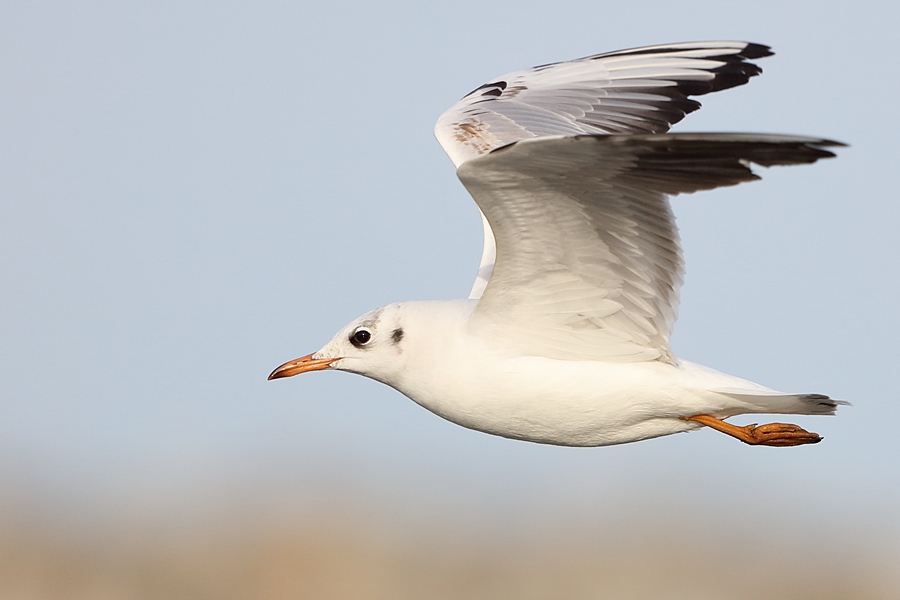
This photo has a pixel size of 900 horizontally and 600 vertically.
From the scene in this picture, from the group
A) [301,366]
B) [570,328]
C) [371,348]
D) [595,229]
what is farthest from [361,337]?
[595,229]

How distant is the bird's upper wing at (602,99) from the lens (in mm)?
8641

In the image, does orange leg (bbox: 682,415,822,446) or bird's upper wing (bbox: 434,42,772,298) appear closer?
orange leg (bbox: 682,415,822,446)

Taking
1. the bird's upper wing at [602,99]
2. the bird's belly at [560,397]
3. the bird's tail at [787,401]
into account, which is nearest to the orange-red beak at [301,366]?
the bird's belly at [560,397]

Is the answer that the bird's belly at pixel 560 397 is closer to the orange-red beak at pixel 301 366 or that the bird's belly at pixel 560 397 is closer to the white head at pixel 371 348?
the white head at pixel 371 348

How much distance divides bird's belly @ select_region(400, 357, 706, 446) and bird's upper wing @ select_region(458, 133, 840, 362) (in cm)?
13

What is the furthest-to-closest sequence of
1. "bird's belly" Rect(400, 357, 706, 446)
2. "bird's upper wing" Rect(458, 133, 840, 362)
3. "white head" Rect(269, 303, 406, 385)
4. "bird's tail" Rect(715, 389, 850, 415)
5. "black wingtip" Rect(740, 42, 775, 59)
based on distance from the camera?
"black wingtip" Rect(740, 42, 775, 59) → "white head" Rect(269, 303, 406, 385) → "bird's belly" Rect(400, 357, 706, 446) → "bird's tail" Rect(715, 389, 850, 415) → "bird's upper wing" Rect(458, 133, 840, 362)

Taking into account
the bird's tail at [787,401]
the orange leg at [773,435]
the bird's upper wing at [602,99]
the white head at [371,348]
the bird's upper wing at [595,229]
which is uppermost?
the bird's upper wing at [602,99]

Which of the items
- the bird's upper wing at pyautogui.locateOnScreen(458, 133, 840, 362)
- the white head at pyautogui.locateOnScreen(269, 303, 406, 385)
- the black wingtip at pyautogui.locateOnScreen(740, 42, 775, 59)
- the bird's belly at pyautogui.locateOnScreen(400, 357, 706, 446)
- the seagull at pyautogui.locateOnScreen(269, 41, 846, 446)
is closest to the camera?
the bird's upper wing at pyautogui.locateOnScreen(458, 133, 840, 362)

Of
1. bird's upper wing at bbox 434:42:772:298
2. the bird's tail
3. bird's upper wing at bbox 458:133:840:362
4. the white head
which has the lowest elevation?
the bird's tail

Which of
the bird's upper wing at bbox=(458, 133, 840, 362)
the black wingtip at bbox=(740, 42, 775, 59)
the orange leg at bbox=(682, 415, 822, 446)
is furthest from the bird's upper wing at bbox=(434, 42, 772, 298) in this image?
the orange leg at bbox=(682, 415, 822, 446)

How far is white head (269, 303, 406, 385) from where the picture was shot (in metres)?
7.28

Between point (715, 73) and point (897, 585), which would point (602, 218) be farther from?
point (897, 585)

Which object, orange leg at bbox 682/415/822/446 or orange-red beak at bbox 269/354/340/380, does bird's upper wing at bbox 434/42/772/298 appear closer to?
orange-red beak at bbox 269/354/340/380

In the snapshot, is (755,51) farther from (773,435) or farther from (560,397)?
(560,397)
